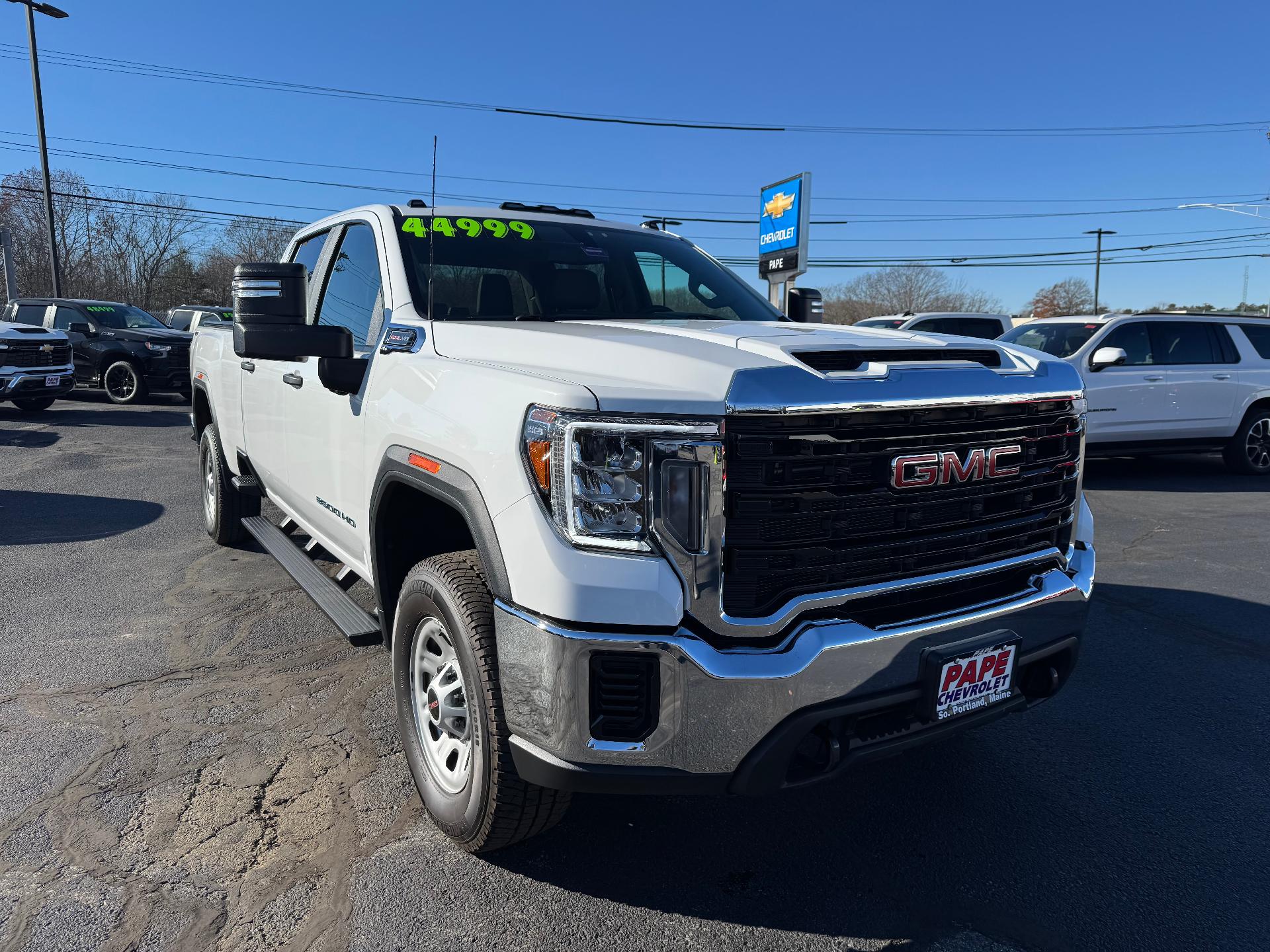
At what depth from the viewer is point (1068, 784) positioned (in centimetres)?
315

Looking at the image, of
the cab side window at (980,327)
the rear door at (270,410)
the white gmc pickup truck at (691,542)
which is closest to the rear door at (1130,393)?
the cab side window at (980,327)

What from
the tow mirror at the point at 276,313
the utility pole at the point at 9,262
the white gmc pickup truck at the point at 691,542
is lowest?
the white gmc pickup truck at the point at 691,542

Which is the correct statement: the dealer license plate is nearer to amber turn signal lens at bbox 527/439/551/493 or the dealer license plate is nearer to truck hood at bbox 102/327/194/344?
amber turn signal lens at bbox 527/439/551/493

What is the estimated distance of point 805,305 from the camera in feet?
14.3

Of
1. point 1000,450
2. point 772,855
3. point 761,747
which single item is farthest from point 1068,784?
point 761,747

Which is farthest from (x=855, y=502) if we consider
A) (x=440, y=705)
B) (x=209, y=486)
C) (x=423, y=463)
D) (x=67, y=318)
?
(x=67, y=318)

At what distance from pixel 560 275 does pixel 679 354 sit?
1605 millimetres

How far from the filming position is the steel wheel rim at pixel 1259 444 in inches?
417

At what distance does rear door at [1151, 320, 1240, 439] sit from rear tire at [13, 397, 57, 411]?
15.4m

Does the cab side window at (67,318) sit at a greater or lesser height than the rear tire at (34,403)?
greater

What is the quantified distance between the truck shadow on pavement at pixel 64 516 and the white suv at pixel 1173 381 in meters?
9.32

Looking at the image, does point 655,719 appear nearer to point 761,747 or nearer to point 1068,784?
point 761,747

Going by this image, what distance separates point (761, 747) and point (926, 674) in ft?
1.61

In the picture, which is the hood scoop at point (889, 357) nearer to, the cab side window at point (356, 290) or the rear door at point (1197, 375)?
the cab side window at point (356, 290)
